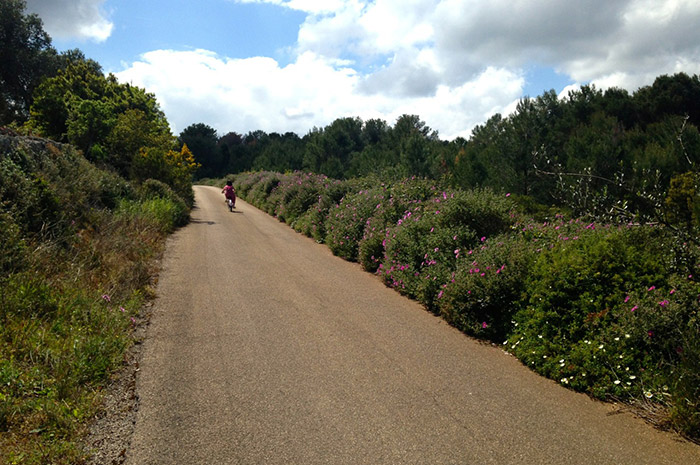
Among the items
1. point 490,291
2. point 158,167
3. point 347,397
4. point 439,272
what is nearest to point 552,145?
point 158,167

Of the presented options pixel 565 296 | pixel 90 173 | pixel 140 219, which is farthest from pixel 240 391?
pixel 90 173

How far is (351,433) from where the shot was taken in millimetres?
3729

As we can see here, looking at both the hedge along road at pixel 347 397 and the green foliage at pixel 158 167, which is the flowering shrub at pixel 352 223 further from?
the green foliage at pixel 158 167

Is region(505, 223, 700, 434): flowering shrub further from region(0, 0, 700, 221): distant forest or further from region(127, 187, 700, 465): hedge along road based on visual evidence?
region(0, 0, 700, 221): distant forest

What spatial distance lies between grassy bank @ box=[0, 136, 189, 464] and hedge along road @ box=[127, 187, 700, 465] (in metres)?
0.51

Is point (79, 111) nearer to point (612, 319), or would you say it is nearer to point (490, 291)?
point (490, 291)

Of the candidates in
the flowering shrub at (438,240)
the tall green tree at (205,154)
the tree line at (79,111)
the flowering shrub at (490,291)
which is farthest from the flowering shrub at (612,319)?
the tall green tree at (205,154)

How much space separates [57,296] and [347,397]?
408 cm

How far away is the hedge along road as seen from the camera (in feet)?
11.5

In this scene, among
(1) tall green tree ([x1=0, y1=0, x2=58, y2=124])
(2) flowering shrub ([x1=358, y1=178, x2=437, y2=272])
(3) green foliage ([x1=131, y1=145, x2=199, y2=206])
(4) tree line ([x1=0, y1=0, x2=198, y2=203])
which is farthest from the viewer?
(1) tall green tree ([x1=0, y1=0, x2=58, y2=124])

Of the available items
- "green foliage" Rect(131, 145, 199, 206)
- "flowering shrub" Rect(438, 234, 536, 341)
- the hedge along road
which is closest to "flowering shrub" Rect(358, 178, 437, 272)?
the hedge along road

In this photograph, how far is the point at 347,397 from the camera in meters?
4.34

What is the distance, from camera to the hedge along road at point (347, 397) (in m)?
3.52

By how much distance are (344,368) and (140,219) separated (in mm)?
9993
